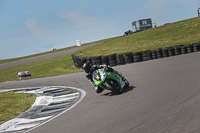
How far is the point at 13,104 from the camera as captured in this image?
11.4m

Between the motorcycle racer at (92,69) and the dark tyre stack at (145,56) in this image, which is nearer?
the motorcycle racer at (92,69)

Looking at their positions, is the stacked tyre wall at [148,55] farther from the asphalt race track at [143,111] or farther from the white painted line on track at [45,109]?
the asphalt race track at [143,111]

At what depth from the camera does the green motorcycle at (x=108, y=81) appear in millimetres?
9289

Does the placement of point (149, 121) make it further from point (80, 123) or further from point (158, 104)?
point (80, 123)

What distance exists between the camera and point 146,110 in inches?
246

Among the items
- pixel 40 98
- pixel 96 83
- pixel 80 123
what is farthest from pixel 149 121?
pixel 40 98

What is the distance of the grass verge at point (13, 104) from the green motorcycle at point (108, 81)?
2.77 meters

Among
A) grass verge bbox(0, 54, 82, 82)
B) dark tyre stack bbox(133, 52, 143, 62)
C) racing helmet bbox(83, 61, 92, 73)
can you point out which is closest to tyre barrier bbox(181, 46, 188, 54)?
dark tyre stack bbox(133, 52, 143, 62)

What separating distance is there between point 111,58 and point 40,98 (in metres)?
7.53

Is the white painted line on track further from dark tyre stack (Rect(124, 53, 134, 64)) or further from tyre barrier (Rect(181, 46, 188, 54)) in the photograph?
tyre barrier (Rect(181, 46, 188, 54))

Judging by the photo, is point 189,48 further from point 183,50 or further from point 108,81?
point 108,81

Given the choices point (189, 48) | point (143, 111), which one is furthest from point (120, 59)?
point (143, 111)

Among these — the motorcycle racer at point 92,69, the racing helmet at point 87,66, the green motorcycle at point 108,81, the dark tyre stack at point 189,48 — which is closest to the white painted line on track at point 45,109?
the motorcycle racer at point 92,69

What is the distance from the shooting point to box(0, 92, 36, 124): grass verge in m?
9.43
